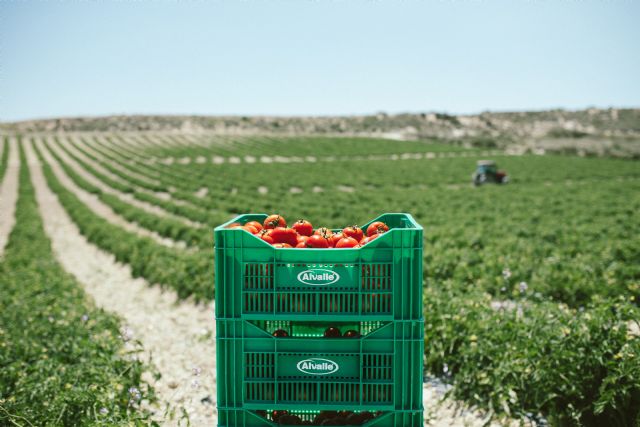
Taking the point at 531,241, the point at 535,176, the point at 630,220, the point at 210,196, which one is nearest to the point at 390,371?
the point at 531,241

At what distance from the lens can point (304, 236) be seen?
3514 millimetres

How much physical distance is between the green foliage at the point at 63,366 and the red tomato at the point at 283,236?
176 cm

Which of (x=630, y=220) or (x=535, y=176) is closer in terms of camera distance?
(x=630, y=220)

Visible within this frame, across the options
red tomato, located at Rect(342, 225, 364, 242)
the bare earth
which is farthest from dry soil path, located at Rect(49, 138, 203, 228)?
red tomato, located at Rect(342, 225, 364, 242)

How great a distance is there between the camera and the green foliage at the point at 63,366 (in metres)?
3.77

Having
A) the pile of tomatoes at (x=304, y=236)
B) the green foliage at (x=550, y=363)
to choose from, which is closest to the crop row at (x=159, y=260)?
the green foliage at (x=550, y=363)

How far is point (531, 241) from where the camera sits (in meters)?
11.0

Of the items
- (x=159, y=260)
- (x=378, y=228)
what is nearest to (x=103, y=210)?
(x=159, y=260)

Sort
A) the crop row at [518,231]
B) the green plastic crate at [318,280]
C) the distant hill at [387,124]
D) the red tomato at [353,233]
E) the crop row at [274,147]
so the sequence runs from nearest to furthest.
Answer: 1. the green plastic crate at [318,280]
2. the red tomato at [353,233]
3. the crop row at [518,231]
4. the crop row at [274,147]
5. the distant hill at [387,124]

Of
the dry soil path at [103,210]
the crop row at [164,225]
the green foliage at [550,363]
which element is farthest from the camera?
the dry soil path at [103,210]

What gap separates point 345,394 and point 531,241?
9.47m

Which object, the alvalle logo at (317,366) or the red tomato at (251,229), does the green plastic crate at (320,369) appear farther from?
the red tomato at (251,229)

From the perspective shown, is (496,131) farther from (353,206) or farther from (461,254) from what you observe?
(461,254)

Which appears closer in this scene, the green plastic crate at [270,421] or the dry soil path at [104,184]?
the green plastic crate at [270,421]
